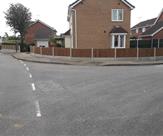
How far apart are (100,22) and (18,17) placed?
26.1m

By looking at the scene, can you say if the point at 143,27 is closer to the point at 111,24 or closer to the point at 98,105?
the point at 111,24

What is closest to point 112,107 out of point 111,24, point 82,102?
point 82,102

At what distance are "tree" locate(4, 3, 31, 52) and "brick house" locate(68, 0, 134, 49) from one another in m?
24.0

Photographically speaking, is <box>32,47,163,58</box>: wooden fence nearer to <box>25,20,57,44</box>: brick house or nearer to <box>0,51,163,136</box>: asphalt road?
<box>0,51,163,136</box>: asphalt road

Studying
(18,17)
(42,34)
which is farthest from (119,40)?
(42,34)

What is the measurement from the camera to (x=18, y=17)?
58250mm

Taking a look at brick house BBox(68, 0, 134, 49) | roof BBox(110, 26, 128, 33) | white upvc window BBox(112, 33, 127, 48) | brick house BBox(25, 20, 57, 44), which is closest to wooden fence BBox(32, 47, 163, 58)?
brick house BBox(68, 0, 134, 49)

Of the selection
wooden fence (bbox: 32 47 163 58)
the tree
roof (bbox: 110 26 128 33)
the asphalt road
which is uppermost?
the tree

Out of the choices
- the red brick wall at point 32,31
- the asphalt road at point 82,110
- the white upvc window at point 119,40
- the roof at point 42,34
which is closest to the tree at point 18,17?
the roof at point 42,34

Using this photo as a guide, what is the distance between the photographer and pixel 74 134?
6.33 m

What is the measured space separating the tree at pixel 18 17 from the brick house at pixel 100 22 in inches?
944

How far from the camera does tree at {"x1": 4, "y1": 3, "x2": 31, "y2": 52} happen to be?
191 ft

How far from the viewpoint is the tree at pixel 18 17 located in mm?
58344

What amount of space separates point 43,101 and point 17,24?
5091 centimetres
